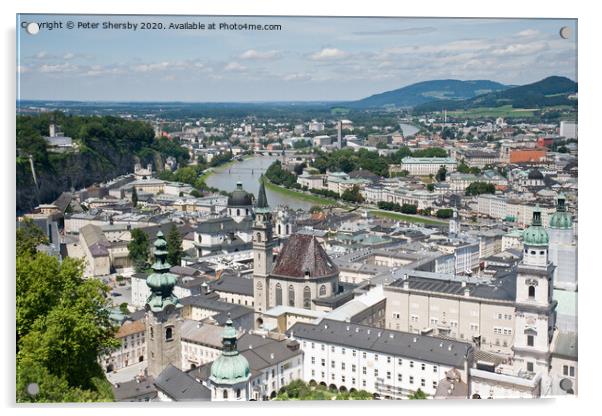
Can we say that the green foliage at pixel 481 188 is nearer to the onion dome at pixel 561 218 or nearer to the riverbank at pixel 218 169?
the riverbank at pixel 218 169

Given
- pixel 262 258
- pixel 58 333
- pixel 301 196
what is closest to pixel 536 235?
pixel 58 333

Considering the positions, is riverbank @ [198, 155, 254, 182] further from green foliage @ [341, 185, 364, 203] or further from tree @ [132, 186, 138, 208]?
green foliage @ [341, 185, 364, 203]

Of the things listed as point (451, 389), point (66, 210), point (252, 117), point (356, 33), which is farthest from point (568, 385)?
point (66, 210)

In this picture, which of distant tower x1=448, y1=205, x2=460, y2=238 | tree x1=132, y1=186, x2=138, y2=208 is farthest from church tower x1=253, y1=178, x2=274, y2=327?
tree x1=132, y1=186, x2=138, y2=208

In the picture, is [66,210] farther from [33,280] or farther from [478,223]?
[478,223]

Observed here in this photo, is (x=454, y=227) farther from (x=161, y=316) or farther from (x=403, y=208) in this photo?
(x=161, y=316)

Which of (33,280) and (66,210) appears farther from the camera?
(66,210)

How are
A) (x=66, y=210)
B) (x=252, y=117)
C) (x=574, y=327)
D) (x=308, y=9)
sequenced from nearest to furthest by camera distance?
(x=308, y=9)
(x=574, y=327)
(x=252, y=117)
(x=66, y=210)
